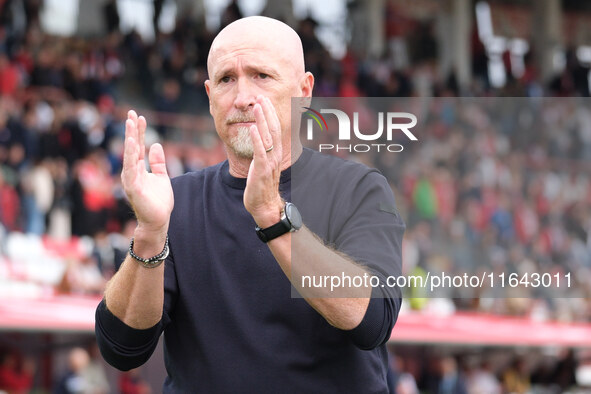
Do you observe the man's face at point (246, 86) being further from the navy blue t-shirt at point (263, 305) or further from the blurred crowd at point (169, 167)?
the blurred crowd at point (169, 167)

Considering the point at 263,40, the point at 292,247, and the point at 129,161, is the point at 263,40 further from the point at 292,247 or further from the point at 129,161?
the point at 292,247

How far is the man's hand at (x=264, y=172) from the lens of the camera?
2.17 metres

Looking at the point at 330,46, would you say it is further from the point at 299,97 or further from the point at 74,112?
the point at 299,97

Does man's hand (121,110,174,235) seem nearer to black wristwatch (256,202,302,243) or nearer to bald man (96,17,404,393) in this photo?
bald man (96,17,404,393)

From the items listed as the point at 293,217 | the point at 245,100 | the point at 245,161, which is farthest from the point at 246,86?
the point at 293,217

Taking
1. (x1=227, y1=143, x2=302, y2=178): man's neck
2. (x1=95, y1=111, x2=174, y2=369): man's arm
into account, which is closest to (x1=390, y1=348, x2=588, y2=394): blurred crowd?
(x1=227, y1=143, x2=302, y2=178): man's neck

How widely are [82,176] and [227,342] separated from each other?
10.6m

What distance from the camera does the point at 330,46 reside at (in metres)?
21.8

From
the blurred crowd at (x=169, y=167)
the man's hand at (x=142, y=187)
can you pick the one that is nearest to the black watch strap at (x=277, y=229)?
the man's hand at (x=142, y=187)

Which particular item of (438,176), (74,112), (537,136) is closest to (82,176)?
(74,112)

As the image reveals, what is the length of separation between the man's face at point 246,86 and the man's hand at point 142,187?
0.69ft

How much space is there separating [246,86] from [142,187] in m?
0.37

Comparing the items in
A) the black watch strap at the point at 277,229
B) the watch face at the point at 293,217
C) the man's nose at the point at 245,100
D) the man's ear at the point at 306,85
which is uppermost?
the man's ear at the point at 306,85

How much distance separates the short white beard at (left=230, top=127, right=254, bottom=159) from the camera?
247 centimetres
